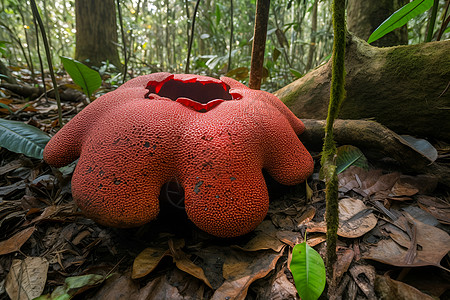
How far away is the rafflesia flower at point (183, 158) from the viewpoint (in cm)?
99

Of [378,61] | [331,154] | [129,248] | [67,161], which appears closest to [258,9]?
[378,61]

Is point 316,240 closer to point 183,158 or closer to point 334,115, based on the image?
point 334,115

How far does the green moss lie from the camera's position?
2.12m

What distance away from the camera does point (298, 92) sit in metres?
2.19

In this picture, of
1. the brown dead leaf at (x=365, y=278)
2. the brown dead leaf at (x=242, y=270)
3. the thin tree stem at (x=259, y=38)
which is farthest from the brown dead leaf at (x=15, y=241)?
the thin tree stem at (x=259, y=38)

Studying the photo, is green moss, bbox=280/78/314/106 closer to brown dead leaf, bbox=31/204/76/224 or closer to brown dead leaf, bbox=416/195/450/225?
brown dead leaf, bbox=416/195/450/225

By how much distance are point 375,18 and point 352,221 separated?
2.16m

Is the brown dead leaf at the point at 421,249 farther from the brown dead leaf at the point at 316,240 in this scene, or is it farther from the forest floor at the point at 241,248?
the brown dead leaf at the point at 316,240

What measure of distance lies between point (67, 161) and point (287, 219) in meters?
1.29

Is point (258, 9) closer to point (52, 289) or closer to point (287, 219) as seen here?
point (287, 219)

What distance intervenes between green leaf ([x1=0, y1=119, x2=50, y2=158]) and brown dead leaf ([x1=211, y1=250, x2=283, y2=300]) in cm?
148

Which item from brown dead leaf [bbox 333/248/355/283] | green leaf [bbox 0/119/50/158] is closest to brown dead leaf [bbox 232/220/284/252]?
brown dead leaf [bbox 333/248/355/283]

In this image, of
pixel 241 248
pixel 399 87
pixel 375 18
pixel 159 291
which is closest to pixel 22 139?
pixel 159 291

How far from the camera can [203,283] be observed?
99cm
